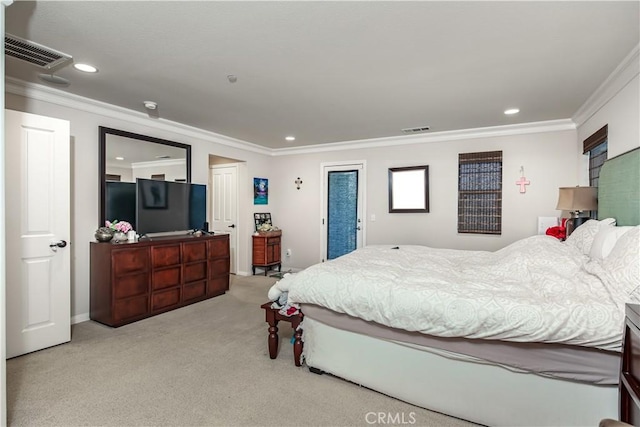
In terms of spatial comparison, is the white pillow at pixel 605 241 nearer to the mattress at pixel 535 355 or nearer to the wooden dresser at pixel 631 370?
the mattress at pixel 535 355

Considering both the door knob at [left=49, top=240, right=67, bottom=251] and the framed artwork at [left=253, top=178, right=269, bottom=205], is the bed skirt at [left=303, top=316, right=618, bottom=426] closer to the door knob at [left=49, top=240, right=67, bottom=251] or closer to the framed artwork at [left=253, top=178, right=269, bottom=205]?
the door knob at [left=49, top=240, right=67, bottom=251]

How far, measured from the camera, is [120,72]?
276cm

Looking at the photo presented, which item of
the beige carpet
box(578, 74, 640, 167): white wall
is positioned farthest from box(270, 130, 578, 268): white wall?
the beige carpet

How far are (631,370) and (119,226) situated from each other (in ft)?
14.2

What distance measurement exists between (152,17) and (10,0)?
0.66 metres

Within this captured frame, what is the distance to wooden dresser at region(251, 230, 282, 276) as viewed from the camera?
589cm

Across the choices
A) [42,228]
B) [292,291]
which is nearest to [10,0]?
[42,228]

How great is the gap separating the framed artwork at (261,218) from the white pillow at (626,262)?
17.0ft

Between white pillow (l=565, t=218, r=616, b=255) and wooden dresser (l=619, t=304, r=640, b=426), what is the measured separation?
1318 mm

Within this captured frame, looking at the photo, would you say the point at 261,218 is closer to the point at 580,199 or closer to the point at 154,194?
the point at 154,194

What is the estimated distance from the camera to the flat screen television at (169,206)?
155 inches

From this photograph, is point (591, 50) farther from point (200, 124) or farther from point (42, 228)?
point (42, 228)

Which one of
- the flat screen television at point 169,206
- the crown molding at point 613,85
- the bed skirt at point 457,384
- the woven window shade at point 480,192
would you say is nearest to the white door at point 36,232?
the flat screen television at point 169,206

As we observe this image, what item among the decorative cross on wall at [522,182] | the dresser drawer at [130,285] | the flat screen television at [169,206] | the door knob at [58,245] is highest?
the decorative cross on wall at [522,182]
